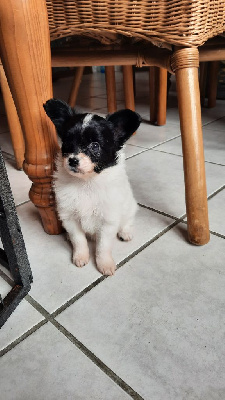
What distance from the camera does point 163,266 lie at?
2.64 feet

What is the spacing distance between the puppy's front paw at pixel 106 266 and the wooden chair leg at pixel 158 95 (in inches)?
44.7

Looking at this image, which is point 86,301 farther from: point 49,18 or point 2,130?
point 2,130

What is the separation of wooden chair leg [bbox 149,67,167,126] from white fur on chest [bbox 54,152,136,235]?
3.29ft

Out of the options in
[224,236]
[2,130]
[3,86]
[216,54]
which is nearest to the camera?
[224,236]

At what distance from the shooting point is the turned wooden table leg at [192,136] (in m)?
0.77

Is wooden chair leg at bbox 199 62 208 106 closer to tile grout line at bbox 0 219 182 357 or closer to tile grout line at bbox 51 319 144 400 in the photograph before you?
tile grout line at bbox 0 219 182 357

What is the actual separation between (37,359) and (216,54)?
3.50ft

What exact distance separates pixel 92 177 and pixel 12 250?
25 cm

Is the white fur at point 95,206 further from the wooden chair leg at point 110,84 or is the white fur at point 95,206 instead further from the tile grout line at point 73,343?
the wooden chair leg at point 110,84

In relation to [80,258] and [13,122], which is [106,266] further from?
[13,122]

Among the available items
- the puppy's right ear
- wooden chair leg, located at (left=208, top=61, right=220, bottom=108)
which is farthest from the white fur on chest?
wooden chair leg, located at (left=208, top=61, right=220, bottom=108)

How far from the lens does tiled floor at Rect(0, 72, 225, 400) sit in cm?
55

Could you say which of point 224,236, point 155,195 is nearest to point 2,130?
point 155,195

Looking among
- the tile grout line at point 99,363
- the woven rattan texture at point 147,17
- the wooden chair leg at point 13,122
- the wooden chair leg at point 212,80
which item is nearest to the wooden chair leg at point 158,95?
the wooden chair leg at point 212,80
